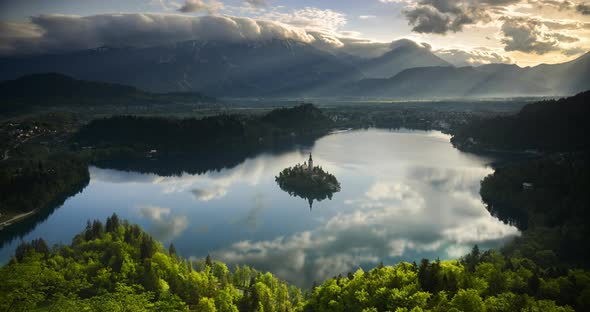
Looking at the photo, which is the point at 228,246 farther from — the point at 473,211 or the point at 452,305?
the point at 473,211

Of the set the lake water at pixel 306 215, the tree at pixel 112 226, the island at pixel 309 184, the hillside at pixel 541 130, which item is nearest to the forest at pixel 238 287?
the tree at pixel 112 226

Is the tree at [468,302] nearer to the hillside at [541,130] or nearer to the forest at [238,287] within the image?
the forest at [238,287]

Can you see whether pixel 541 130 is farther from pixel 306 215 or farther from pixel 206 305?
pixel 206 305

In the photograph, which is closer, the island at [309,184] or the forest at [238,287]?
the forest at [238,287]

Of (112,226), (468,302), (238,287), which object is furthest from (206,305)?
(112,226)

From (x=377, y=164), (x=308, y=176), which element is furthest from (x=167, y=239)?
(x=377, y=164)

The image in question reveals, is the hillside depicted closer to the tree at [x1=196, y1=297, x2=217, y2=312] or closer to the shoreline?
the tree at [x1=196, y1=297, x2=217, y2=312]

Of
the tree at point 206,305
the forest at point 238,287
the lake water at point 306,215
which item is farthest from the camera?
the lake water at point 306,215
